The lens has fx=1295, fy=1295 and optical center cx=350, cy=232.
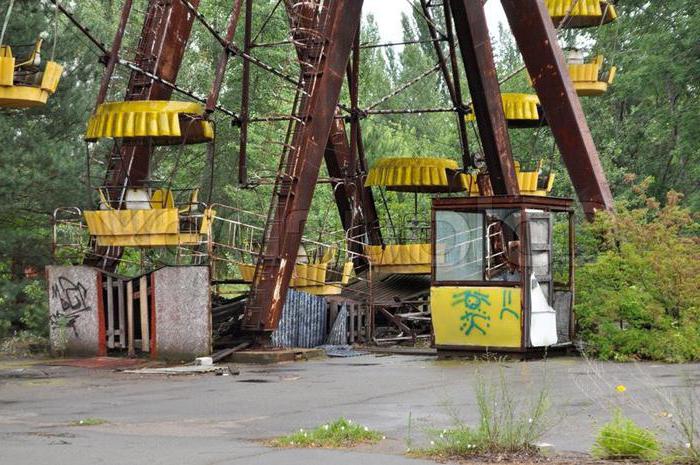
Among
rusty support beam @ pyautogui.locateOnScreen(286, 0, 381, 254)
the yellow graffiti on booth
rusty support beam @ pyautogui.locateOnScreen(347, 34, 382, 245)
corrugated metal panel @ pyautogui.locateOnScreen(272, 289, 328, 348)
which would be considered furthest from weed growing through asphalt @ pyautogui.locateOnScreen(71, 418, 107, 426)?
rusty support beam @ pyautogui.locateOnScreen(347, 34, 382, 245)

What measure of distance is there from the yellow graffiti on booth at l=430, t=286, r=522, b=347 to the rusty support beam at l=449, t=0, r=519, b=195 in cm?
519

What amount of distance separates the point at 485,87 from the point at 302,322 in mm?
6360

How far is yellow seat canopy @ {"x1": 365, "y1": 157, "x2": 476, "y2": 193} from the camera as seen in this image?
116 ft

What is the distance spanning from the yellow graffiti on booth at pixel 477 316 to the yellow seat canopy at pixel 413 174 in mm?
11801

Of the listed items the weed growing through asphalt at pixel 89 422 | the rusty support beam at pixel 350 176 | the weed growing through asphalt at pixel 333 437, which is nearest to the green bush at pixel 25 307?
the rusty support beam at pixel 350 176

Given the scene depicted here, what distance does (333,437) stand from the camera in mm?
12258

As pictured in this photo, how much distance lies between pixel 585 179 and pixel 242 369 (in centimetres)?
1011

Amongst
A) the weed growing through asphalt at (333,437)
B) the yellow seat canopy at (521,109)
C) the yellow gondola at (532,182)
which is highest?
the yellow seat canopy at (521,109)

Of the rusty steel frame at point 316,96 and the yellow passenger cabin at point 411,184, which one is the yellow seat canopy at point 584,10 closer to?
the rusty steel frame at point 316,96

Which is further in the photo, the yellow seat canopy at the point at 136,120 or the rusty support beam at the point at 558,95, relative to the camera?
the rusty support beam at the point at 558,95

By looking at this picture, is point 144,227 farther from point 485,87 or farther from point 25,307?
point 25,307

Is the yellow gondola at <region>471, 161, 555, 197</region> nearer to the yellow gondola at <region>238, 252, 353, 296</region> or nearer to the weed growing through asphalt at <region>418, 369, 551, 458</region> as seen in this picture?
the yellow gondola at <region>238, 252, 353, 296</region>

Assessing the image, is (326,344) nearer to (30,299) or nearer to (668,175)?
(30,299)

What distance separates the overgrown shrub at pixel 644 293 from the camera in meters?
22.3
